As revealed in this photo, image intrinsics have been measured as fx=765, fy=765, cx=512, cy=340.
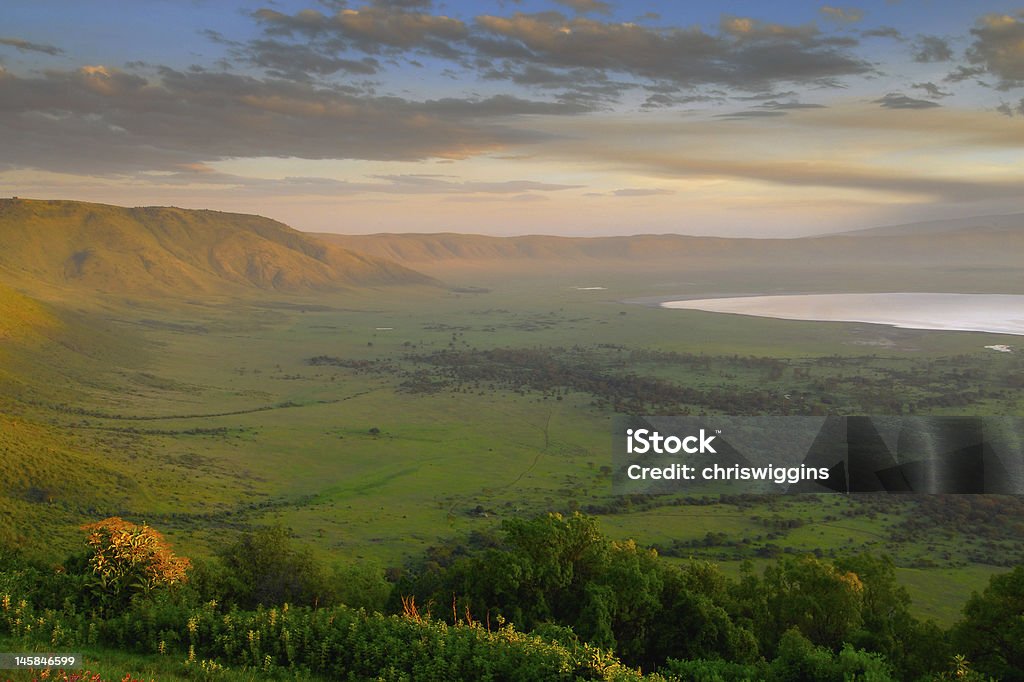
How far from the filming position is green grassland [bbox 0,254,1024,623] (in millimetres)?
48881

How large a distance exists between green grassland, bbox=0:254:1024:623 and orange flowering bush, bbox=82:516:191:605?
551 inches

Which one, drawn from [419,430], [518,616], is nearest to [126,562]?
[518,616]

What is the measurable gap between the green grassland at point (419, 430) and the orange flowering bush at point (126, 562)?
14.0 metres

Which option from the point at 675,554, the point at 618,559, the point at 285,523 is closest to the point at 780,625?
the point at 618,559

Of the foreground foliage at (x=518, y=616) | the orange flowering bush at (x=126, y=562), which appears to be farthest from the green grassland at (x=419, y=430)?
the orange flowering bush at (x=126, y=562)

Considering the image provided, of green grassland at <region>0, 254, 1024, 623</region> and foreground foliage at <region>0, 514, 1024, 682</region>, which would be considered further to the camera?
green grassland at <region>0, 254, 1024, 623</region>

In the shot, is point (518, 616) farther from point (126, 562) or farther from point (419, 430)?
point (419, 430)

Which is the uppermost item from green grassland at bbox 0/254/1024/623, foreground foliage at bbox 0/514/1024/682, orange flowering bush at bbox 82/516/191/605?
orange flowering bush at bbox 82/516/191/605

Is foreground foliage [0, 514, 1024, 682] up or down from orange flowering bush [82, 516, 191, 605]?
down

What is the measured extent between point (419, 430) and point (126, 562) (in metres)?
65.3

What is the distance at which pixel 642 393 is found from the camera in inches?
3974

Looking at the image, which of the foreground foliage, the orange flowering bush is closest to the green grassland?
the foreground foliage

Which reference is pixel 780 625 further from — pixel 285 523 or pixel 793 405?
pixel 793 405

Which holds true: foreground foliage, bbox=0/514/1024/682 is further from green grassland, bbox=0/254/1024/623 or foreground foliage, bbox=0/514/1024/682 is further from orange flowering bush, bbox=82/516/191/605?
green grassland, bbox=0/254/1024/623
